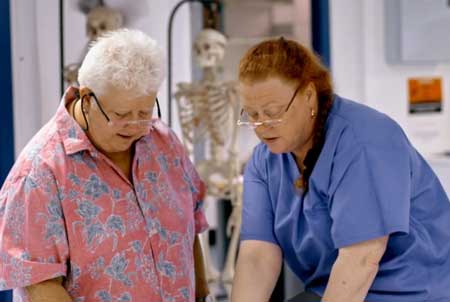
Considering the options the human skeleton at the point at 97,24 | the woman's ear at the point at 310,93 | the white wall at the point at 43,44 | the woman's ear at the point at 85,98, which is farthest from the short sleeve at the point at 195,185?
the human skeleton at the point at 97,24

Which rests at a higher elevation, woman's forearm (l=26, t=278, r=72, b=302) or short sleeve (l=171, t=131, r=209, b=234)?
short sleeve (l=171, t=131, r=209, b=234)

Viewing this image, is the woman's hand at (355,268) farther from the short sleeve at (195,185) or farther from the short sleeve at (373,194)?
the short sleeve at (195,185)

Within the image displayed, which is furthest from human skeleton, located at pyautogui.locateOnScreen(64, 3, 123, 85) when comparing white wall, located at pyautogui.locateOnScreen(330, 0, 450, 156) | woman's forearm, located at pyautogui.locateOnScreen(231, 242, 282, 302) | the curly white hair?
woman's forearm, located at pyautogui.locateOnScreen(231, 242, 282, 302)

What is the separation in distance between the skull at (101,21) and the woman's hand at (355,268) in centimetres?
176

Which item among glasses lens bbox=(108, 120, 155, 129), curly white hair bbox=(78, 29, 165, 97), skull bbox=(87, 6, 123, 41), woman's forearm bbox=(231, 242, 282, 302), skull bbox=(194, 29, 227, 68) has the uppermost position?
skull bbox=(87, 6, 123, 41)

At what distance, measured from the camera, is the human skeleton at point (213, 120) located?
3.10 meters

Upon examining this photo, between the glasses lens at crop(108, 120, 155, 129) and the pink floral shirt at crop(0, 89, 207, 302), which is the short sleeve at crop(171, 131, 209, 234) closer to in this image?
the pink floral shirt at crop(0, 89, 207, 302)

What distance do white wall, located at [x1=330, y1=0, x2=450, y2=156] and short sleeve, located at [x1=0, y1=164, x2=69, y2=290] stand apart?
1.81 metres

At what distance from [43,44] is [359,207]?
1.81 m

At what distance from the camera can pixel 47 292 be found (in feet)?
5.00

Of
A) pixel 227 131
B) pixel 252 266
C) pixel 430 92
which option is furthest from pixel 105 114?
pixel 430 92

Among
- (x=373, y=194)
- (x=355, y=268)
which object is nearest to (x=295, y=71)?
(x=373, y=194)

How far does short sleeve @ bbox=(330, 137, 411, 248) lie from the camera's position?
149 centimetres

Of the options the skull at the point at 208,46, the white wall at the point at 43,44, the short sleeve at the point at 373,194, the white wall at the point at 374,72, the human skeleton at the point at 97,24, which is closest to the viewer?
Answer: the short sleeve at the point at 373,194
